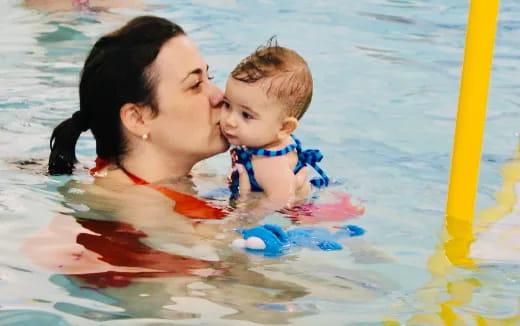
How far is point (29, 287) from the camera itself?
334cm

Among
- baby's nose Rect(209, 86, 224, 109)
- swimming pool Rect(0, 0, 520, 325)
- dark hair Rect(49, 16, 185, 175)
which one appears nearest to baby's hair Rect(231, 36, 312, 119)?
baby's nose Rect(209, 86, 224, 109)

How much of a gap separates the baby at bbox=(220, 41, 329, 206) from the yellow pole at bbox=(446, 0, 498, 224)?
73 centimetres

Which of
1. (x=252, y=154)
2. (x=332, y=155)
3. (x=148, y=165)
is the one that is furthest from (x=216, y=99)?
(x=332, y=155)

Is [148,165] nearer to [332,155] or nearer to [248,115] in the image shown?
[248,115]

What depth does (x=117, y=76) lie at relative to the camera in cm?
400

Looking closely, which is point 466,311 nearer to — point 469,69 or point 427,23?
point 469,69

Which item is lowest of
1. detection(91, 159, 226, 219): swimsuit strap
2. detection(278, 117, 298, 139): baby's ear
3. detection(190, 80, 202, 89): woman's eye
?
detection(91, 159, 226, 219): swimsuit strap

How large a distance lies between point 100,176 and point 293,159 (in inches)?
30.5

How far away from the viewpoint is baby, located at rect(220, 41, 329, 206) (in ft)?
13.2

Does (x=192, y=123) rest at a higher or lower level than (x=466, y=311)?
higher

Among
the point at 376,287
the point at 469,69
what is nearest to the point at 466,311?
the point at 376,287

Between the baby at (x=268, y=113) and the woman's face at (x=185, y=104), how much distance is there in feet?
0.19

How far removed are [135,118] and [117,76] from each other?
7.5 inches

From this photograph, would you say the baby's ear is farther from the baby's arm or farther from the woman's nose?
the woman's nose
